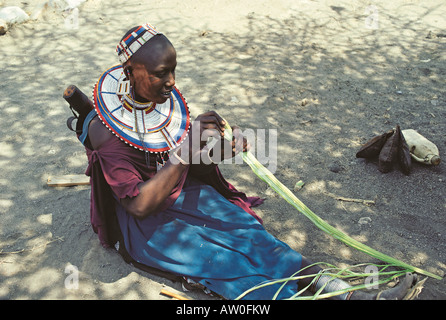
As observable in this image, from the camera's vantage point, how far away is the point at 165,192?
242 cm

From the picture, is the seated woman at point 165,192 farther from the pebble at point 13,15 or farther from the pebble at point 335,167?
the pebble at point 13,15

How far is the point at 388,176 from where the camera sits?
384 centimetres

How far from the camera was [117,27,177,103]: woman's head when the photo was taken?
235cm

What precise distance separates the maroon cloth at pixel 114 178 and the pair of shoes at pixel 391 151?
5.36 feet

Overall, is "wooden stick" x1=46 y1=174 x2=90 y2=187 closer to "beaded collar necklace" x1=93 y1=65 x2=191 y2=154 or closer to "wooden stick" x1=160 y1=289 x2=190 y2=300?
"beaded collar necklace" x1=93 y1=65 x2=191 y2=154

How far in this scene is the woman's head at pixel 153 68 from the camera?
2346mm

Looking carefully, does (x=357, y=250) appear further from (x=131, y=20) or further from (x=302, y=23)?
(x=131, y=20)

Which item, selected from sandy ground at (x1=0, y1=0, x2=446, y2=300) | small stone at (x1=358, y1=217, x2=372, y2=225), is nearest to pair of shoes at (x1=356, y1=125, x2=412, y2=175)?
sandy ground at (x1=0, y1=0, x2=446, y2=300)

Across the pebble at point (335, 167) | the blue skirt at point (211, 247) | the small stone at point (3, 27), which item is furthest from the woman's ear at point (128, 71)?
the small stone at point (3, 27)

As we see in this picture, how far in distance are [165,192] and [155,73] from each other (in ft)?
2.26

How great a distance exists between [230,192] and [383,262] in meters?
1.19

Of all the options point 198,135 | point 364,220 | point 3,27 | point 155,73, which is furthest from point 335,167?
Result: point 3,27

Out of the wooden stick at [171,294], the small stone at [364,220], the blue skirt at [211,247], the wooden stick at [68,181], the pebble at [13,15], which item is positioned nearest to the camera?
the blue skirt at [211,247]
